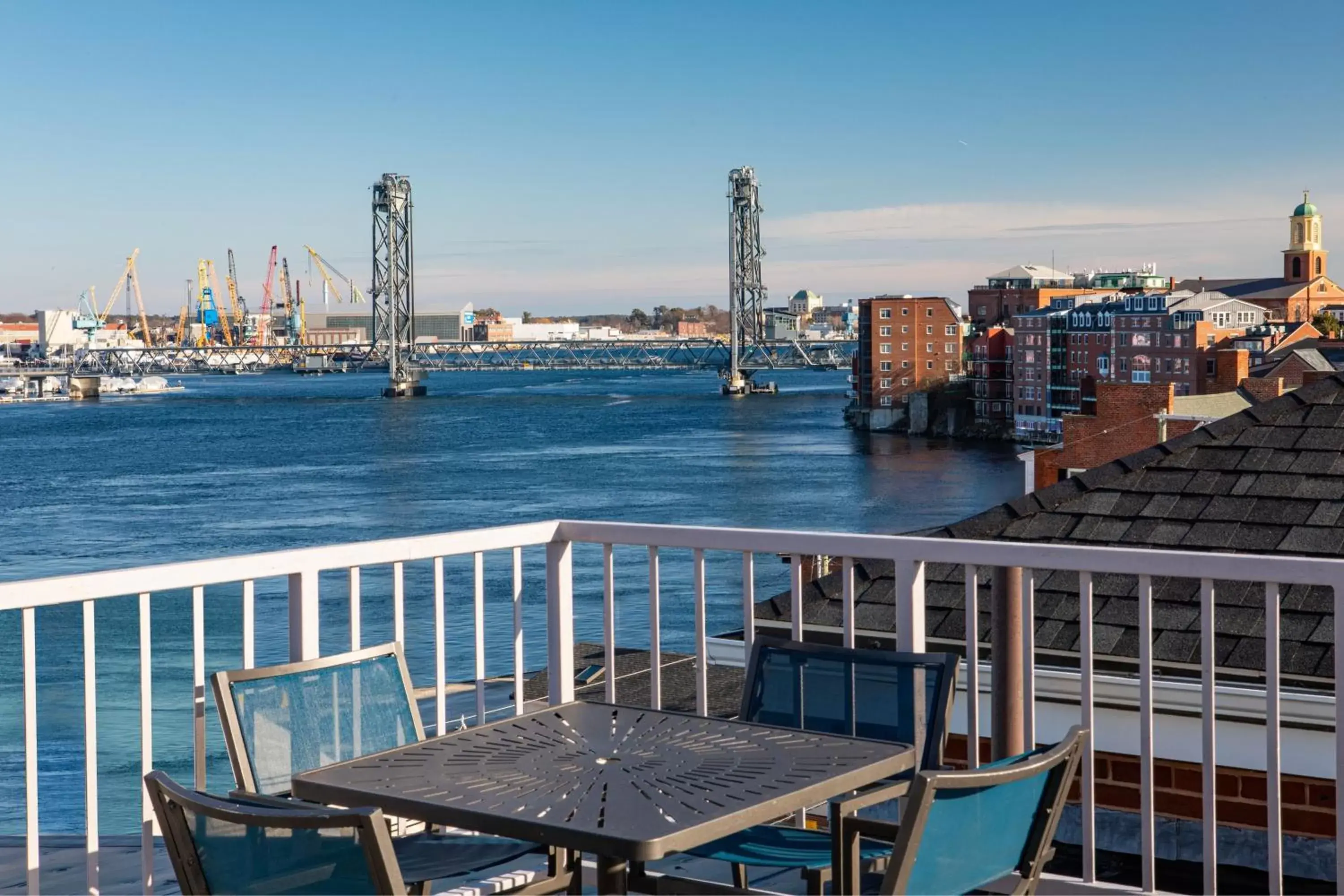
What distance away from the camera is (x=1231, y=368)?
241 ft

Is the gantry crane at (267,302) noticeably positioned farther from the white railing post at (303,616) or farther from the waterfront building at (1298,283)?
the white railing post at (303,616)

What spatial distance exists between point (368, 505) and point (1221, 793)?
44383 mm

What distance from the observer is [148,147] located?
333ft

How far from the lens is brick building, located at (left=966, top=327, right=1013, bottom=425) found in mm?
101188

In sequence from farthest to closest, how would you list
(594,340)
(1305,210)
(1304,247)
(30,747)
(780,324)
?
(780,324)
(1305,210)
(1304,247)
(594,340)
(30,747)

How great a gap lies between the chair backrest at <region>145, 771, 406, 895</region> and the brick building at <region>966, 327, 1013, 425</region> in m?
99.9

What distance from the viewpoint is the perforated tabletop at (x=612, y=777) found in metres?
2.27

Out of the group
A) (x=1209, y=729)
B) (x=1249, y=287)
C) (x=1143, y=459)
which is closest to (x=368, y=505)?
(x=1143, y=459)

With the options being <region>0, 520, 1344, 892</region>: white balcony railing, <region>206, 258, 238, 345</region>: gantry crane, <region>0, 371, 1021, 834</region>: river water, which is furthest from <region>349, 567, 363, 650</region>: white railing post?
<region>206, 258, 238, 345</region>: gantry crane

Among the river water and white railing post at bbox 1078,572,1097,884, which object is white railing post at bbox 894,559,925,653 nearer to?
white railing post at bbox 1078,572,1097,884

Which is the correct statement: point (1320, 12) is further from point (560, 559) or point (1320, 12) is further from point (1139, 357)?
point (560, 559)

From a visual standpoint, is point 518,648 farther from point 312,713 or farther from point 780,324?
point 780,324

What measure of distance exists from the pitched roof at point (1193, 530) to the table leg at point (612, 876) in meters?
2.71

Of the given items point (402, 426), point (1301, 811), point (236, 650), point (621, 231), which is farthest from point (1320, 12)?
point (1301, 811)
